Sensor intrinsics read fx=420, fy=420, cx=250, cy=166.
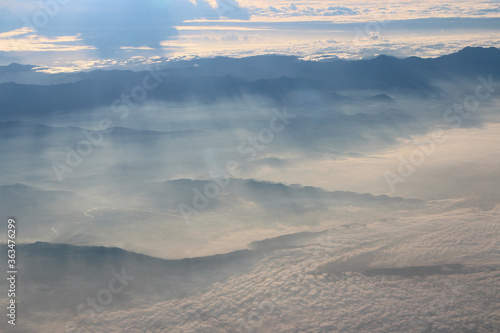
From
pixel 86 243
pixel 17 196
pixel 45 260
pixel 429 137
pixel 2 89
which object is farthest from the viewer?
pixel 2 89

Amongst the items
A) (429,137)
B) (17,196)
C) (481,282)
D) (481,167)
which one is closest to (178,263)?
(481,282)

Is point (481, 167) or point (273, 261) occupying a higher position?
point (481, 167)

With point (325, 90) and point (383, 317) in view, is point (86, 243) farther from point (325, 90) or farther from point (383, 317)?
point (325, 90)

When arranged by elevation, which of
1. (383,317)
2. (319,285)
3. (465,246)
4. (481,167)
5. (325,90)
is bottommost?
(383,317)

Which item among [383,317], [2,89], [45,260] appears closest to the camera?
[383,317]

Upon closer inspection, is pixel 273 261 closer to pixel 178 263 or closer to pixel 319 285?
pixel 319 285

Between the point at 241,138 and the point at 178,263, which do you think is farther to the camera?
the point at 241,138

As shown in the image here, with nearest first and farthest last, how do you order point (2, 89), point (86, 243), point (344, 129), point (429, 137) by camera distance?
point (86, 243)
point (429, 137)
point (344, 129)
point (2, 89)

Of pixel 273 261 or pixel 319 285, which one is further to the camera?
pixel 273 261

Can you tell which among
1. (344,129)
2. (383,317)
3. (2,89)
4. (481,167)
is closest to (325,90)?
(344,129)
